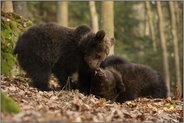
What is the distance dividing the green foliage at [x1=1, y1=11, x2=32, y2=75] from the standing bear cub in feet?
3.23

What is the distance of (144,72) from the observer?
11734mm

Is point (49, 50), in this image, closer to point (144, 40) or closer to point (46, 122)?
point (46, 122)

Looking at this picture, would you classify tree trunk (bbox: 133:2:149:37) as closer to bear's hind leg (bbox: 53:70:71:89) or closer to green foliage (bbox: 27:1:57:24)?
green foliage (bbox: 27:1:57:24)

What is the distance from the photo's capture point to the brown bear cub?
10.2 meters

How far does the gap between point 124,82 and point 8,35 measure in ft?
12.3

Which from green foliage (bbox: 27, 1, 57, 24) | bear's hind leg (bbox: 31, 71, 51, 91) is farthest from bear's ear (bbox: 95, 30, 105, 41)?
green foliage (bbox: 27, 1, 57, 24)

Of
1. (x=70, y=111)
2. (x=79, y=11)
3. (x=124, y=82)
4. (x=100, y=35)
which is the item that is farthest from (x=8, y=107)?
(x=79, y=11)

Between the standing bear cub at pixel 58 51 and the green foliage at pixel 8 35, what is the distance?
985 millimetres

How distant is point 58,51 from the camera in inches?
395

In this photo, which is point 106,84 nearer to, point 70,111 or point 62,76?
point 62,76

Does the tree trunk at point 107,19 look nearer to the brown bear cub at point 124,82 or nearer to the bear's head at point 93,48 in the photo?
the brown bear cub at point 124,82

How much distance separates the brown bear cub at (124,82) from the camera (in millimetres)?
10172

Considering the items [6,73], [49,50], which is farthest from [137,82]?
[6,73]

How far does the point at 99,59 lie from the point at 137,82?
162cm
